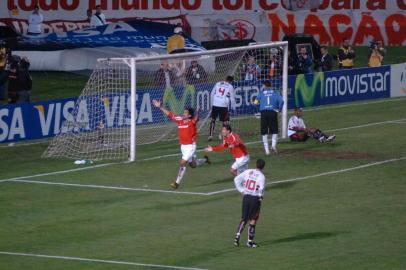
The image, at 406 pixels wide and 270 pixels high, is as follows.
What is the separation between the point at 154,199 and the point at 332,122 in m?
16.5

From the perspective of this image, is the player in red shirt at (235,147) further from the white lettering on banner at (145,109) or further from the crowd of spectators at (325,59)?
the crowd of spectators at (325,59)

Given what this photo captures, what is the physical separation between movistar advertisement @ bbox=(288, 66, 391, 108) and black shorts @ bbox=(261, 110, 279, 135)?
39.5 ft

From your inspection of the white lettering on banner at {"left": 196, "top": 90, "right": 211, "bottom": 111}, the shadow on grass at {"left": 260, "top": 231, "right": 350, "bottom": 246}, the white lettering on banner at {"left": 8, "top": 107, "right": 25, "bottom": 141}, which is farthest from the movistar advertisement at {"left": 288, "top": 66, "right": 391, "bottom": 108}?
the shadow on grass at {"left": 260, "top": 231, "right": 350, "bottom": 246}

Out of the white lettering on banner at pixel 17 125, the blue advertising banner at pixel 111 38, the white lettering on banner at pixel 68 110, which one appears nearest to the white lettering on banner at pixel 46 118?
the white lettering on banner at pixel 68 110

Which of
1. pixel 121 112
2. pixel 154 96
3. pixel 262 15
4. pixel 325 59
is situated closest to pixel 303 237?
pixel 121 112

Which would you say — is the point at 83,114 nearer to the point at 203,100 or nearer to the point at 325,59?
the point at 203,100

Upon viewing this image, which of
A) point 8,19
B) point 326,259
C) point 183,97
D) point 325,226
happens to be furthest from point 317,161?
point 8,19

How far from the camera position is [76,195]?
2844cm

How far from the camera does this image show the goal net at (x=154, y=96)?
3509 cm

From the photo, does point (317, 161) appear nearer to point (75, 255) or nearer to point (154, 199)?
point (154, 199)

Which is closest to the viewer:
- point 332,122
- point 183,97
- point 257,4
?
point 183,97

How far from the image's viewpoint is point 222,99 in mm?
36875

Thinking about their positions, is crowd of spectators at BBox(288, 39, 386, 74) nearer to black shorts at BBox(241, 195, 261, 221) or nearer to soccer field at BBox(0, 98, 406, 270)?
soccer field at BBox(0, 98, 406, 270)

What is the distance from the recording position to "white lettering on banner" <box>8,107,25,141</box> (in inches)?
1404
